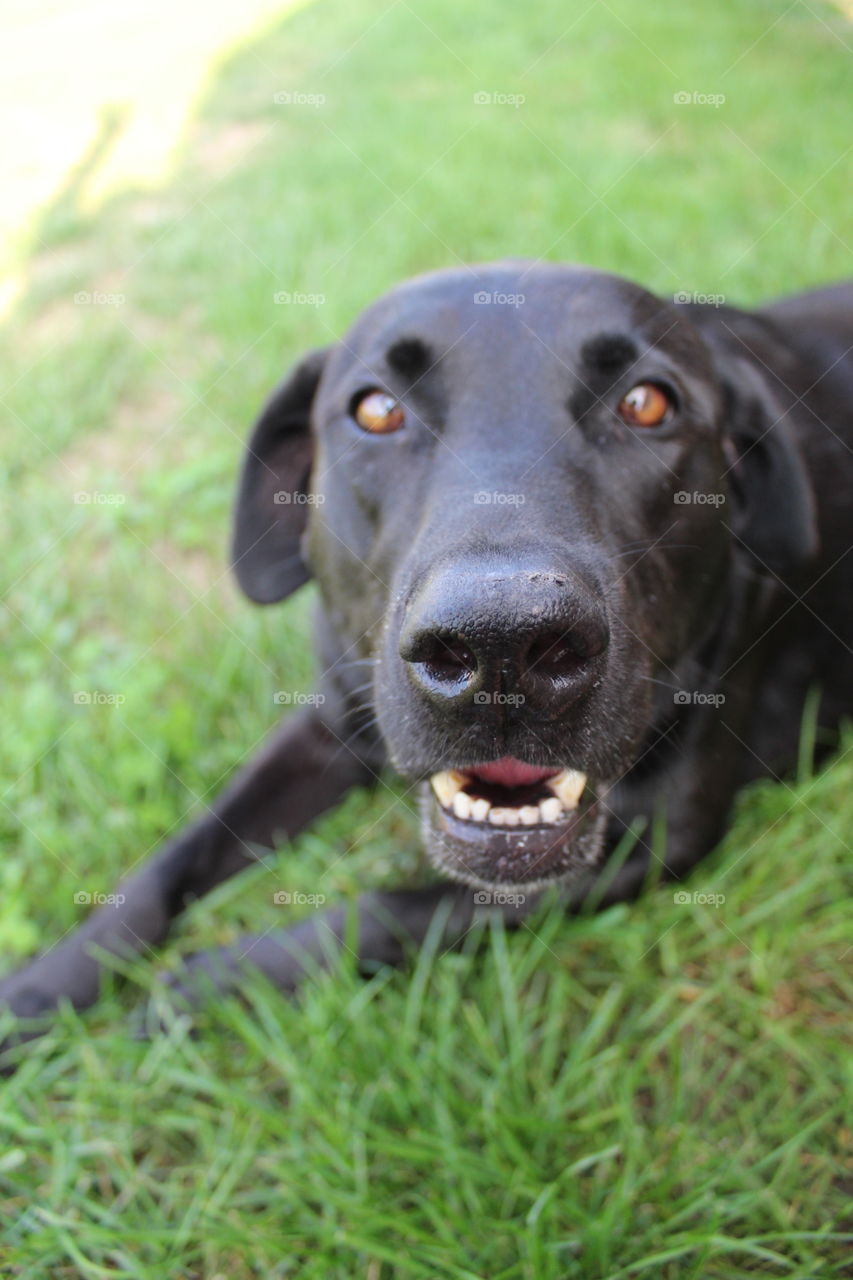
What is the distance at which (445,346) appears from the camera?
71.5 inches

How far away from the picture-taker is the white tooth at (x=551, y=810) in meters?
1.66

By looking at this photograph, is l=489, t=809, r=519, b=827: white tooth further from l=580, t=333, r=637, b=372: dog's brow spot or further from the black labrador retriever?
l=580, t=333, r=637, b=372: dog's brow spot

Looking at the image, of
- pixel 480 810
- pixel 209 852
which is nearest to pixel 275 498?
pixel 209 852

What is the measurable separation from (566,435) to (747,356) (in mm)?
864

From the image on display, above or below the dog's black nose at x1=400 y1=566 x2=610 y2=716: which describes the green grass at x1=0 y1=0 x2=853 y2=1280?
below

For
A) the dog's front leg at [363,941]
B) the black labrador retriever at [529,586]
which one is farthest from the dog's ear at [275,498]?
the dog's front leg at [363,941]

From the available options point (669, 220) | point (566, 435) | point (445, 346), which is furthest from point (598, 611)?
point (669, 220)

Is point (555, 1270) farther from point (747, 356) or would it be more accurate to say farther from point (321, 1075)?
point (747, 356)

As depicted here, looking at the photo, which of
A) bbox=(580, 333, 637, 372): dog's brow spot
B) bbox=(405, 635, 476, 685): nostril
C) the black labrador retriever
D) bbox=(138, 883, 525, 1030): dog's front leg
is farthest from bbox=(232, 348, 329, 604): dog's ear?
bbox=(405, 635, 476, 685): nostril

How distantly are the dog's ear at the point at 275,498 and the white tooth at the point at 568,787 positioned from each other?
3.36 feet

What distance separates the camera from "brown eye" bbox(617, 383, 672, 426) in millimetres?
1803

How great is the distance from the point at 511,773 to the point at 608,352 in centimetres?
80

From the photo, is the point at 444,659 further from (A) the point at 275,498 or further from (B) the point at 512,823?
(A) the point at 275,498

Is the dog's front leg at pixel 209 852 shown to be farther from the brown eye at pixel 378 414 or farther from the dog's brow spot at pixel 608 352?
the dog's brow spot at pixel 608 352
